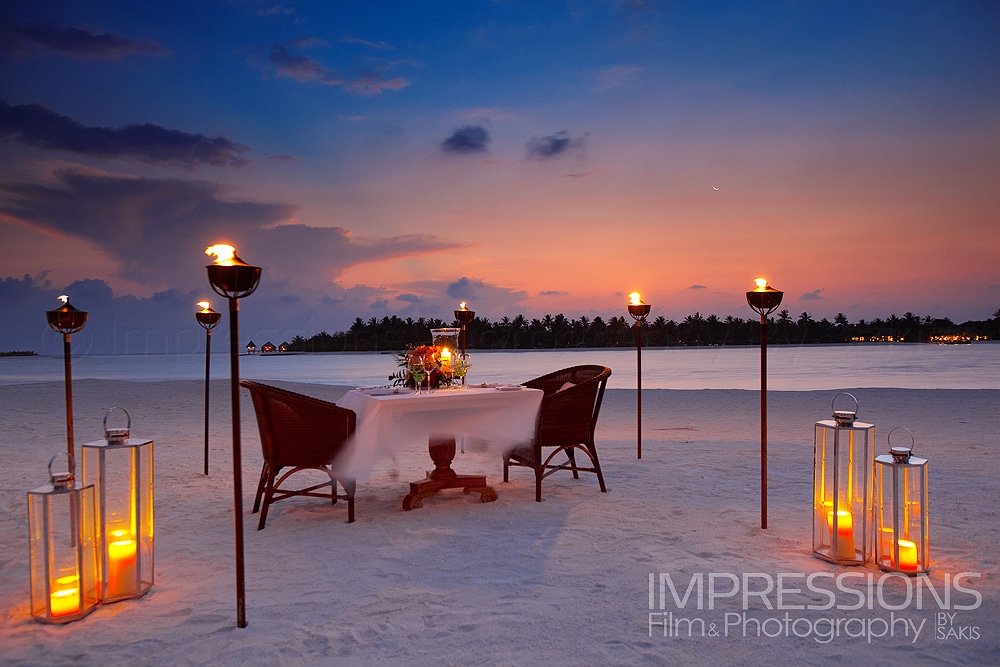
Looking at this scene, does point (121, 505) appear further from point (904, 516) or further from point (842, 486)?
point (904, 516)

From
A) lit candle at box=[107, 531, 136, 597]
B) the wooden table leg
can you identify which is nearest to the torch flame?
lit candle at box=[107, 531, 136, 597]

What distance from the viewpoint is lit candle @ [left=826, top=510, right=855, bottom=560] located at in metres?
3.05

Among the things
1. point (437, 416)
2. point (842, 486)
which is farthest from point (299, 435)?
point (842, 486)

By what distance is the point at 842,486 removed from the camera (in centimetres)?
303

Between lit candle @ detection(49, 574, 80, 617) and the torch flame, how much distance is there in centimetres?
142

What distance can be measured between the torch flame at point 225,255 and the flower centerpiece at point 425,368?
202 cm

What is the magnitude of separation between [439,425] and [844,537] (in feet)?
7.87

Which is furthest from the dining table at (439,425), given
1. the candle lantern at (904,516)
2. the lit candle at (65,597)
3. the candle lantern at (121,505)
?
the candle lantern at (904,516)

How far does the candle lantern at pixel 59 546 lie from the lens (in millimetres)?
2400

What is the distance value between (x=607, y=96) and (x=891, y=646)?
11.6 meters

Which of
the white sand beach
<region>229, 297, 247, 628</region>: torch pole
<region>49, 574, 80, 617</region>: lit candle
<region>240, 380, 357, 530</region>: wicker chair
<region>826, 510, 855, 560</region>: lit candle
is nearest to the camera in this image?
the white sand beach

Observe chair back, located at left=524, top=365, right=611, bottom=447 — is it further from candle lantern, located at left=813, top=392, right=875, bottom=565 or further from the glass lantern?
candle lantern, located at left=813, top=392, right=875, bottom=565

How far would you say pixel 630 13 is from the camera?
9.21 meters

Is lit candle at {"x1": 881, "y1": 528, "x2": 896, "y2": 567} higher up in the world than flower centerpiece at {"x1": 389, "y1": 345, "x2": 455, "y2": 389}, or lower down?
lower down
